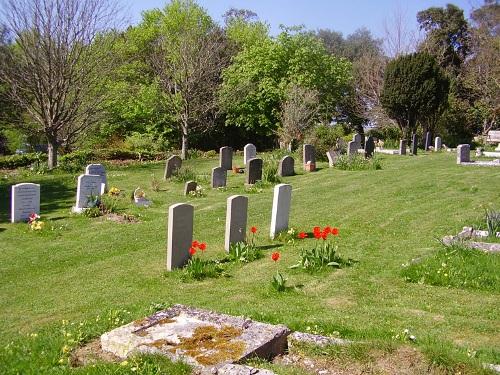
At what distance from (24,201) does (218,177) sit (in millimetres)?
6507

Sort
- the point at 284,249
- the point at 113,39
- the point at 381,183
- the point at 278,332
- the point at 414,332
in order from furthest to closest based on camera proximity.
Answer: the point at 113,39 → the point at 381,183 → the point at 284,249 → the point at 414,332 → the point at 278,332

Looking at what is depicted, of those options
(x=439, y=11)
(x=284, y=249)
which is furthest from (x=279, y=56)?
(x=284, y=249)

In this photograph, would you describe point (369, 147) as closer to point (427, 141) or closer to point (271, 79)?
point (427, 141)

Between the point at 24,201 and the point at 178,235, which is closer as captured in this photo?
the point at 178,235

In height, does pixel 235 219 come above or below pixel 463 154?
below

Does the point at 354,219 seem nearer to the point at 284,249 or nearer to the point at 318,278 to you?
the point at 284,249

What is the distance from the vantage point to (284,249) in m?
10.8

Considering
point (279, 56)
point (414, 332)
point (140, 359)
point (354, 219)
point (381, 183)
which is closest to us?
point (140, 359)

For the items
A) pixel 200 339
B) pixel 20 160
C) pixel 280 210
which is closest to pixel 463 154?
pixel 280 210

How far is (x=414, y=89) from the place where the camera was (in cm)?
3203

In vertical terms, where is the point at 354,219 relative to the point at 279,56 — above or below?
below

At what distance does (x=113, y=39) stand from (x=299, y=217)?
15684 millimetres

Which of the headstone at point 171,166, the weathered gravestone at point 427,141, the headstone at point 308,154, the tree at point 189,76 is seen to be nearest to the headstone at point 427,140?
the weathered gravestone at point 427,141

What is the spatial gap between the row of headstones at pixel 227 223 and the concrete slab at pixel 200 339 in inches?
142
